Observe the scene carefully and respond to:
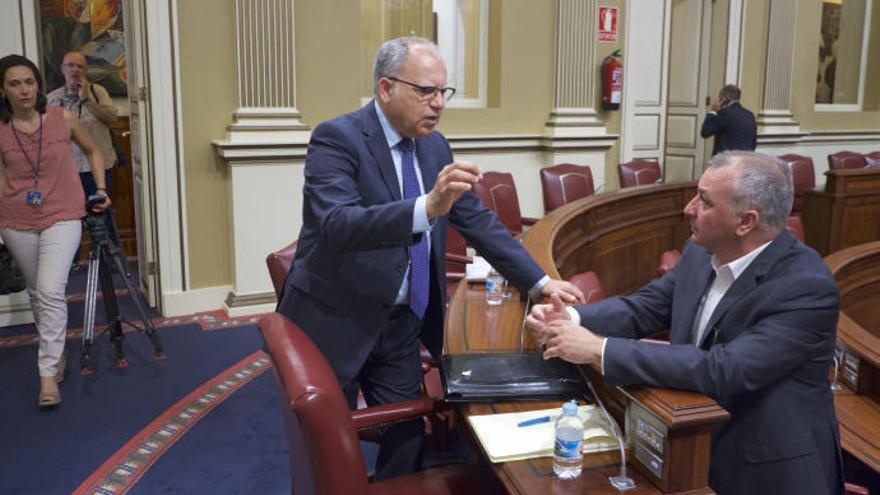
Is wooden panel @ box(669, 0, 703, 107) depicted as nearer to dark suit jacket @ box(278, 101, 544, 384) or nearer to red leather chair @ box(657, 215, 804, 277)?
red leather chair @ box(657, 215, 804, 277)

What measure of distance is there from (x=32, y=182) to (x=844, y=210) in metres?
6.02

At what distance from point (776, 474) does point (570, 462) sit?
0.58m

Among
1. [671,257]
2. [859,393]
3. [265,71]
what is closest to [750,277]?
[859,393]

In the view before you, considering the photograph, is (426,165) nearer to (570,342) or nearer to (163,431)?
(570,342)

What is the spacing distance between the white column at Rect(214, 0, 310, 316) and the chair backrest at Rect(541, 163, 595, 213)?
1770 mm

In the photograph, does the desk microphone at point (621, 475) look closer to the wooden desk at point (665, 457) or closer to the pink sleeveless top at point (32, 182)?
the wooden desk at point (665, 457)

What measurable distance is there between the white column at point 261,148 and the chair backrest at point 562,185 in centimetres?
177

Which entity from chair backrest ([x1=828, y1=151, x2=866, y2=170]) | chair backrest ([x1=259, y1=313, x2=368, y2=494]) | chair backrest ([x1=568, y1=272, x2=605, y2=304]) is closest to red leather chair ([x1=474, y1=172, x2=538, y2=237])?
chair backrest ([x1=568, y1=272, x2=605, y2=304])

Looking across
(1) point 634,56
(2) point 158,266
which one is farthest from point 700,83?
(2) point 158,266

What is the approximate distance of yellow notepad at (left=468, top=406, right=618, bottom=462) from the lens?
4.69ft

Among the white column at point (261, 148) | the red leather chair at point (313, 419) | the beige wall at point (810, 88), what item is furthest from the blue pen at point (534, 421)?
the beige wall at point (810, 88)

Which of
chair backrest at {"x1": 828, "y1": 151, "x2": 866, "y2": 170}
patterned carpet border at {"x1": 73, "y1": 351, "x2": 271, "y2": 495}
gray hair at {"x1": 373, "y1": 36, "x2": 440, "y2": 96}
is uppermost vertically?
gray hair at {"x1": 373, "y1": 36, "x2": 440, "y2": 96}

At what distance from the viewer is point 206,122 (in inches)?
197

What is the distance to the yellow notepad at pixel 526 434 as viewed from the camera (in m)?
1.43
